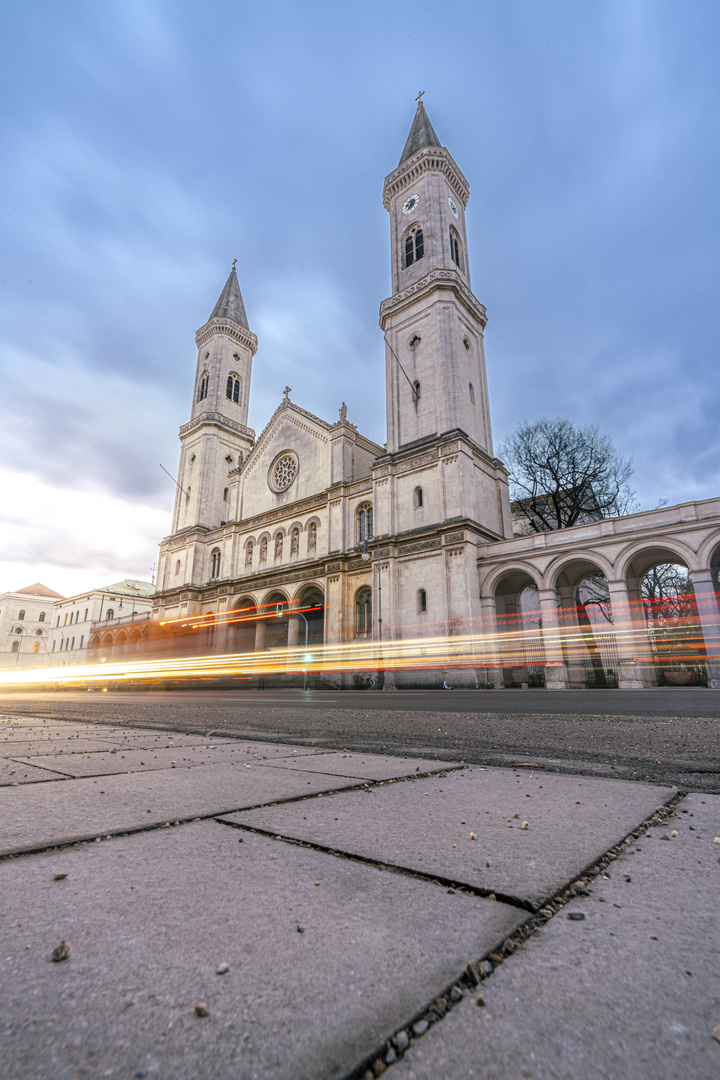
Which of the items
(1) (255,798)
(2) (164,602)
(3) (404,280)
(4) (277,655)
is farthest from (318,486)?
(1) (255,798)

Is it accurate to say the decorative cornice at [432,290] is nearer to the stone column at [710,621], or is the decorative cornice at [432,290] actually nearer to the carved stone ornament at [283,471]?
the carved stone ornament at [283,471]

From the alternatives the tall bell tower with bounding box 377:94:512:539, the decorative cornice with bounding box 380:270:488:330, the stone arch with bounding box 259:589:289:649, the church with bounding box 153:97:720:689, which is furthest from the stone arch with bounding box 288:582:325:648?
the decorative cornice with bounding box 380:270:488:330

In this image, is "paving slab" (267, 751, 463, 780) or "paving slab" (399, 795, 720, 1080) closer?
"paving slab" (399, 795, 720, 1080)

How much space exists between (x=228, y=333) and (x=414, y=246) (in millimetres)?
19842

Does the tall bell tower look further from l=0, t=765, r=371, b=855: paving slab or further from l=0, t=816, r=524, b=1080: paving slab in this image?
l=0, t=816, r=524, b=1080: paving slab

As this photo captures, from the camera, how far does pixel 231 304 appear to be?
46.7 m

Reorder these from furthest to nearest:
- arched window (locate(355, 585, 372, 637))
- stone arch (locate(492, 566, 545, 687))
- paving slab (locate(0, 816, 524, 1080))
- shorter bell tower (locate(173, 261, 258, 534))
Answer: shorter bell tower (locate(173, 261, 258, 534)) < arched window (locate(355, 585, 372, 637)) < stone arch (locate(492, 566, 545, 687)) < paving slab (locate(0, 816, 524, 1080))

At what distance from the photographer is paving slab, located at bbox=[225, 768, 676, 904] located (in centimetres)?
111

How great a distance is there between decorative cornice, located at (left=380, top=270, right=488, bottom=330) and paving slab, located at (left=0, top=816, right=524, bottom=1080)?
31145 millimetres

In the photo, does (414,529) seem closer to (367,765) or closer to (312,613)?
(312,613)

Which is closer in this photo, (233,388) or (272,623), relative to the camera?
(272,623)

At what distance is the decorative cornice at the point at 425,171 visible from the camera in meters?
31.4

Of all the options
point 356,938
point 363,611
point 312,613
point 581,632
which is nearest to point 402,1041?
point 356,938

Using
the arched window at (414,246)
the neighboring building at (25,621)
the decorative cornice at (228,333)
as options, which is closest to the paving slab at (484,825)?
the arched window at (414,246)
